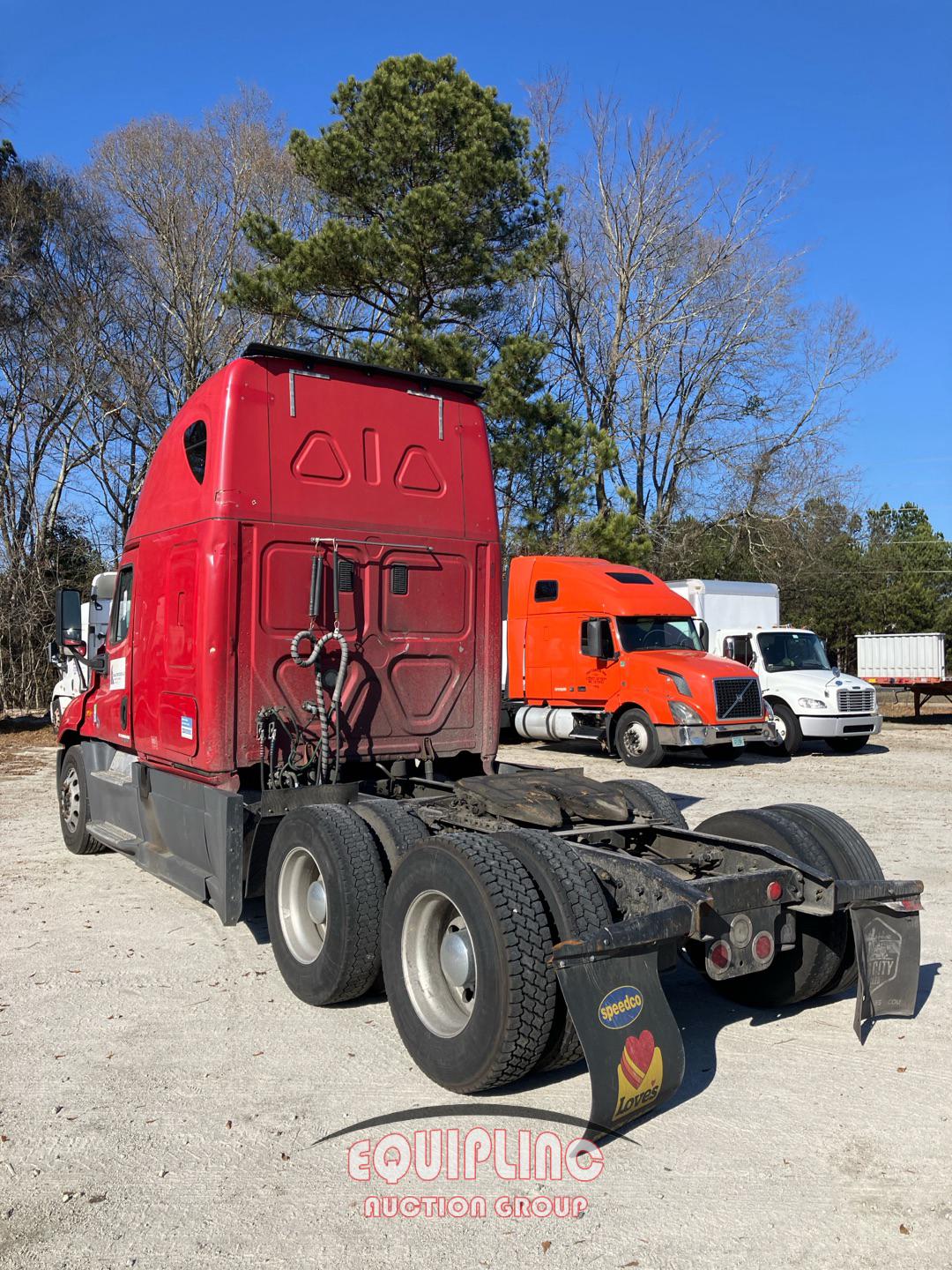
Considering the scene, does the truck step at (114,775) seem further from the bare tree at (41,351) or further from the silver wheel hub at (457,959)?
the bare tree at (41,351)

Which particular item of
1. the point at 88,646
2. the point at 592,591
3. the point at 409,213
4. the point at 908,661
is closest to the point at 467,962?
the point at 88,646

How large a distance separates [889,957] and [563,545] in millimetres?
21617

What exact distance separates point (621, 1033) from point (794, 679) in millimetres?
14964

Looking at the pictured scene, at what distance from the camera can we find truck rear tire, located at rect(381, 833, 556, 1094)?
3.72 meters

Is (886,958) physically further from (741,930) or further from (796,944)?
(741,930)

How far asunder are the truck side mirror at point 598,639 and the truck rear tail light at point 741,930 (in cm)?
1119

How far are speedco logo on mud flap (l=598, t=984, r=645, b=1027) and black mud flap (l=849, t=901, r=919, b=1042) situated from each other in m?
1.23

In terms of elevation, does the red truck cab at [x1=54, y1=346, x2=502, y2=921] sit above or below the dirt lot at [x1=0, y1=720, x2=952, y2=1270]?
above

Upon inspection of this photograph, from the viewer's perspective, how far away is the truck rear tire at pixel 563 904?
12.4 feet

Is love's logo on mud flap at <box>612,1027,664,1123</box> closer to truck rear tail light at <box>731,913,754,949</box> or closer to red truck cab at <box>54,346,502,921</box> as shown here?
truck rear tail light at <box>731,913,754,949</box>

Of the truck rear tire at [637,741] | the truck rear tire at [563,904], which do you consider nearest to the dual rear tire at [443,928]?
the truck rear tire at [563,904]

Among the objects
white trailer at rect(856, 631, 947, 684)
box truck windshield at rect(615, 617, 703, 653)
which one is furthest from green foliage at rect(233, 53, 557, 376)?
white trailer at rect(856, 631, 947, 684)

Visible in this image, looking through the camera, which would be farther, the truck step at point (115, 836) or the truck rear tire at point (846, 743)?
Answer: the truck rear tire at point (846, 743)

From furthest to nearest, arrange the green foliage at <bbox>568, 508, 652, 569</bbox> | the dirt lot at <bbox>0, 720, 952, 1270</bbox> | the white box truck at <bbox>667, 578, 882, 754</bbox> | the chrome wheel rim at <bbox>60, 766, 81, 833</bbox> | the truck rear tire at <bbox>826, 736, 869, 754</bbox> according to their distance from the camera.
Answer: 1. the green foliage at <bbox>568, 508, 652, 569</bbox>
2. the truck rear tire at <bbox>826, 736, 869, 754</bbox>
3. the white box truck at <bbox>667, 578, 882, 754</bbox>
4. the chrome wheel rim at <bbox>60, 766, 81, 833</bbox>
5. the dirt lot at <bbox>0, 720, 952, 1270</bbox>
